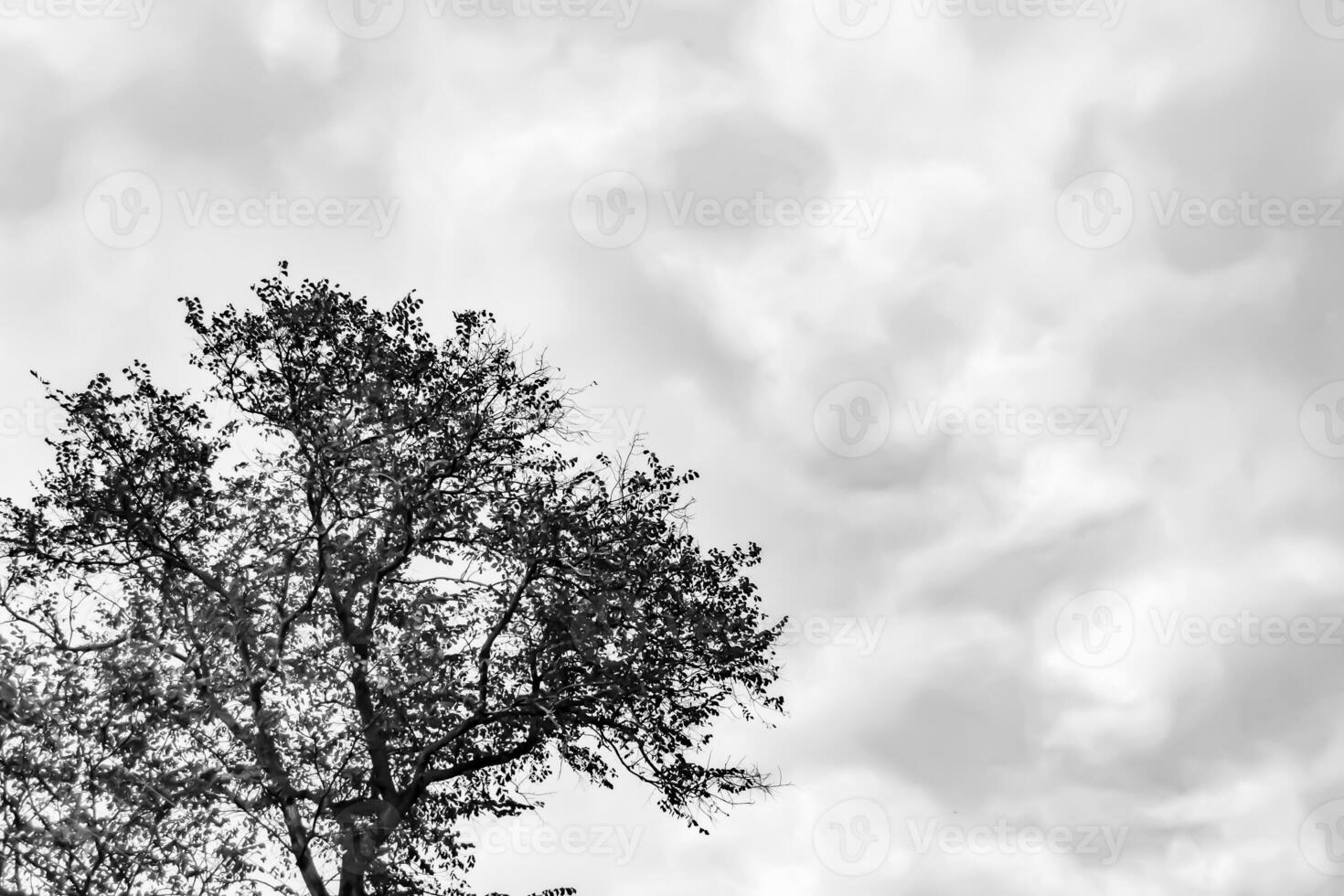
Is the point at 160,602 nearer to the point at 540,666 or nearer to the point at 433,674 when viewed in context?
the point at 433,674

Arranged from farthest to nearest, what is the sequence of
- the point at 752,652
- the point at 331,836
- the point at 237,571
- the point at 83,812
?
the point at 752,652 < the point at 237,571 < the point at 331,836 < the point at 83,812

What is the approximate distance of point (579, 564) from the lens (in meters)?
22.4

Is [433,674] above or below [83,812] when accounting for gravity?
above

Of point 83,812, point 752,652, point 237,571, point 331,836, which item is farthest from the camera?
point 752,652

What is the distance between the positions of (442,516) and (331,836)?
5.75 metres

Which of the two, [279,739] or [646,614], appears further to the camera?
[646,614]

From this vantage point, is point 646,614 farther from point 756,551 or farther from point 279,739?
point 279,739

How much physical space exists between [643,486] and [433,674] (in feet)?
16.6

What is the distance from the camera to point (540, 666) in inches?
891

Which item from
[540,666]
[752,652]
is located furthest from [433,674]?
[752,652]

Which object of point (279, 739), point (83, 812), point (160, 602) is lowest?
point (83, 812)

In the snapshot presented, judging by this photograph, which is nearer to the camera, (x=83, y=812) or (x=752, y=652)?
(x=83, y=812)

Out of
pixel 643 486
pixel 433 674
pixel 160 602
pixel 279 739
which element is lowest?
pixel 279 739

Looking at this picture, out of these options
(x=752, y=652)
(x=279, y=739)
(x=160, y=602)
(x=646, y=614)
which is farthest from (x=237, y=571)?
(x=752, y=652)
